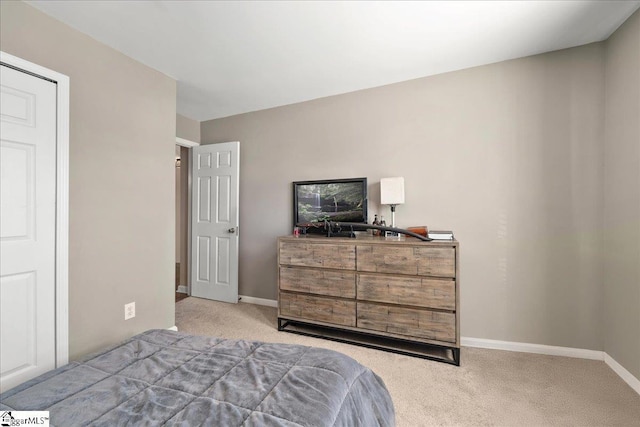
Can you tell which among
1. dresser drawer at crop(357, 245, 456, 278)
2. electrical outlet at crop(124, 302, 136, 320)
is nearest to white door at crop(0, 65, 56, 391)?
electrical outlet at crop(124, 302, 136, 320)

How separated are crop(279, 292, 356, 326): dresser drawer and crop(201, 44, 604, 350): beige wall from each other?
103cm

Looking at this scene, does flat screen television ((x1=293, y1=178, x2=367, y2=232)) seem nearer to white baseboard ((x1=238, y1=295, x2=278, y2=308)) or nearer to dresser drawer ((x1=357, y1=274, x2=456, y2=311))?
dresser drawer ((x1=357, y1=274, x2=456, y2=311))

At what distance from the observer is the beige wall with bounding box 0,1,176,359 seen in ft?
6.56

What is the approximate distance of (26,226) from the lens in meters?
1.79

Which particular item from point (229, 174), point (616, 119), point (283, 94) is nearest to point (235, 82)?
point (283, 94)

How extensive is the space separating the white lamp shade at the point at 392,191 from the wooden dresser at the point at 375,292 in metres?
0.42

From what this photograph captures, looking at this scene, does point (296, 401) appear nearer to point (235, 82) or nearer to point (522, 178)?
point (522, 178)

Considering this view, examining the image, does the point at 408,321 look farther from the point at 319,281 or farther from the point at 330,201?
the point at 330,201

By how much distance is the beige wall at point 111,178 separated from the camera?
2.00 meters

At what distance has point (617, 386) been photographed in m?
1.90

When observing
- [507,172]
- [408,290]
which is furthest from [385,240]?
[507,172]

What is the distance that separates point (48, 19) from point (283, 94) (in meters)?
1.94

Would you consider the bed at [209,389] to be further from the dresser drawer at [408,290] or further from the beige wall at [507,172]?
the beige wall at [507,172]

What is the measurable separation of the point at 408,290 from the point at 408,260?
0.84 ft
